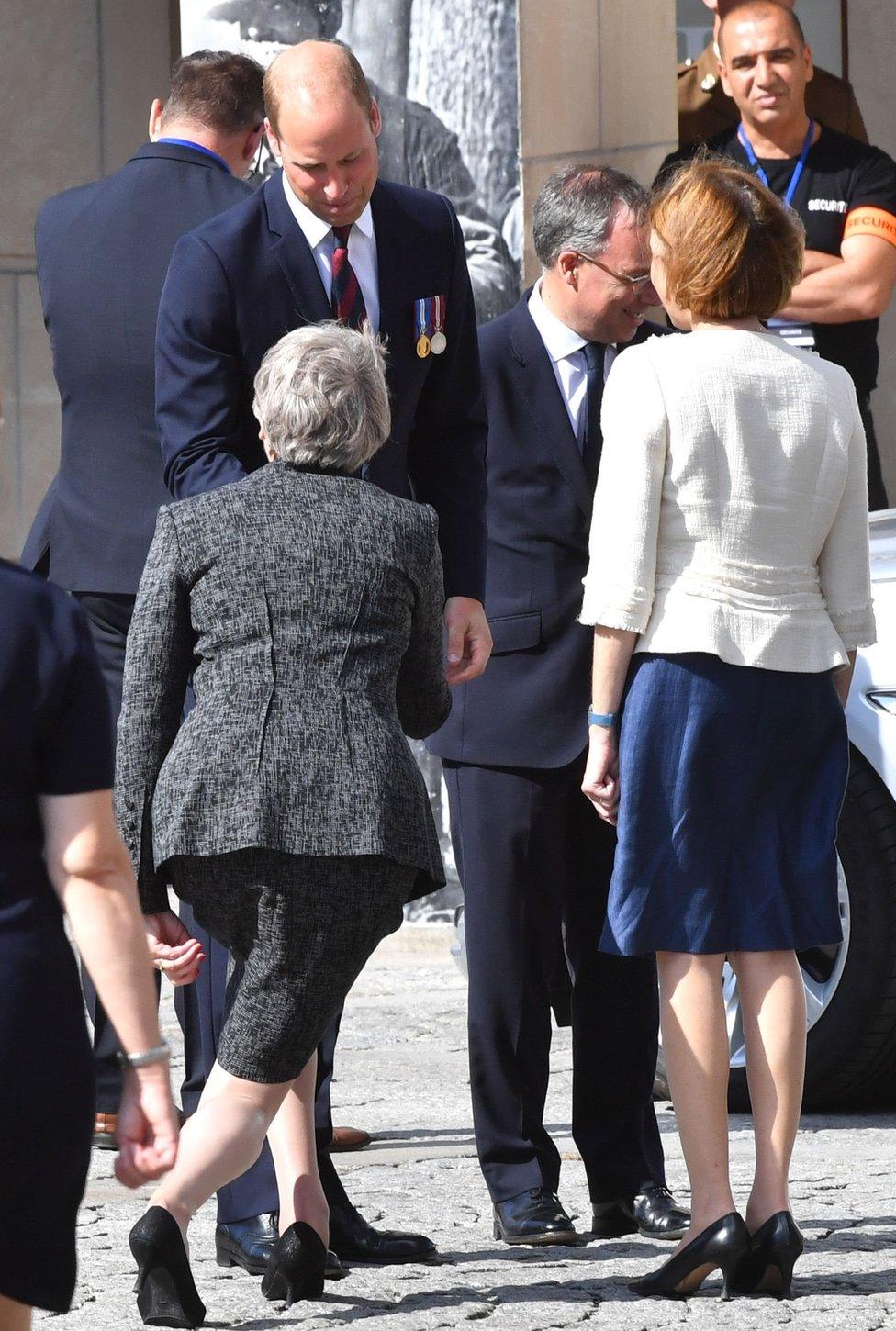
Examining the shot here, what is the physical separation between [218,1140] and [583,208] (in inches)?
76.9

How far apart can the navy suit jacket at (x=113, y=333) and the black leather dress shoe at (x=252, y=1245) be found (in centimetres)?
147

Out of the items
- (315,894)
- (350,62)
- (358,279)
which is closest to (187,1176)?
(315,894)

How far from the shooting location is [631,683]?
3.83 meters

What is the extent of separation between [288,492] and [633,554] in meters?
0.60

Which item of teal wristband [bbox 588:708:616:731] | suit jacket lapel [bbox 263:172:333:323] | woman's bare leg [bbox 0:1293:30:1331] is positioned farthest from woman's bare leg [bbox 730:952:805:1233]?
woman's bare leg [bbox 0:1293:30:1331]

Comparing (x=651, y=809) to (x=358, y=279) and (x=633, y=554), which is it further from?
(x=358, y=279)

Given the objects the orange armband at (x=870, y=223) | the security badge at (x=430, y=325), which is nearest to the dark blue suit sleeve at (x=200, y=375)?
the security badge at (x=430, y=325)

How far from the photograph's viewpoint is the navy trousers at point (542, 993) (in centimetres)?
423

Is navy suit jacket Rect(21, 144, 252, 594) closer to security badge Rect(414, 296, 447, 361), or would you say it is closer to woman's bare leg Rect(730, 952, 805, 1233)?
security badge Rect(414, 296, 447, 361)

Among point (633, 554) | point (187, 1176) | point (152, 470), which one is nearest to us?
point (187, 1176)

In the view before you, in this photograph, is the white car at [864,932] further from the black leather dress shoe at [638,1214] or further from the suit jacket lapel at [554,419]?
the suit jacket lapel at [554,419]

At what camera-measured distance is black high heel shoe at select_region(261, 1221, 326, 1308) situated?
11.6 feet

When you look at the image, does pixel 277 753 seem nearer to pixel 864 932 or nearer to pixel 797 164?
pixel 864 932

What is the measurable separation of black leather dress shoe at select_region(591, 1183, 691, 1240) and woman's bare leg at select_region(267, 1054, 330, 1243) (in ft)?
2.52
